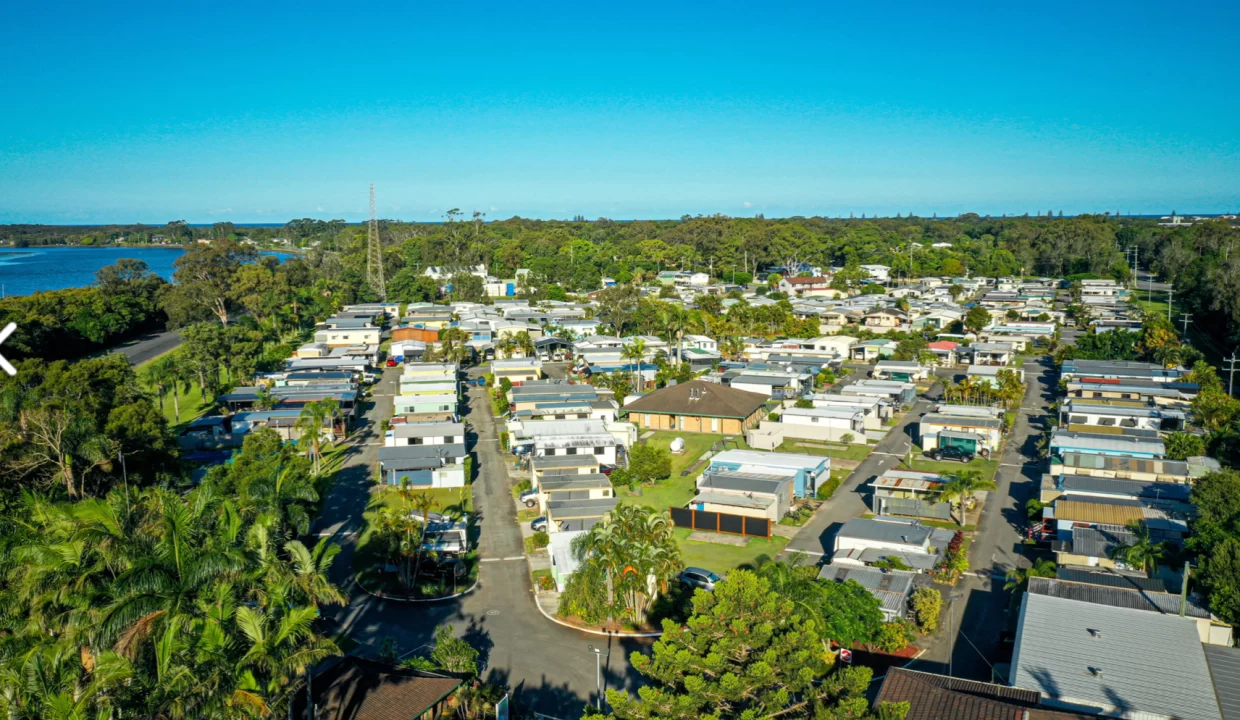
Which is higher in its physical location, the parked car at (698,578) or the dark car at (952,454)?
the dark car at (952,454)

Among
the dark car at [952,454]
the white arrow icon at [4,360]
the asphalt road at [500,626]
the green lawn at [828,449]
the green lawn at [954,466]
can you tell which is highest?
the white arrow icon at [4,360]

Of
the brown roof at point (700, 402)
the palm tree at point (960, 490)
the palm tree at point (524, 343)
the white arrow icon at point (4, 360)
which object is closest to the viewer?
the white arrow icon at point (4, 360)

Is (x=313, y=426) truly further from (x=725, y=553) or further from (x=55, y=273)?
(x=55, y=273)

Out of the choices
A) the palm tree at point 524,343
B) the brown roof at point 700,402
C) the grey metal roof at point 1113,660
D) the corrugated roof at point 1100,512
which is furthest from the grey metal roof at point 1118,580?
the palm tree at point 524,343

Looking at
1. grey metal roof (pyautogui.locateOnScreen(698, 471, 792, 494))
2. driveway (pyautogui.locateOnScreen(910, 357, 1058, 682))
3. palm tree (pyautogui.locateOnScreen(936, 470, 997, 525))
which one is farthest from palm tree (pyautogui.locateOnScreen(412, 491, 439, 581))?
palm tree (pyautogui.locateOnScreen(936, 470, 997, 525))

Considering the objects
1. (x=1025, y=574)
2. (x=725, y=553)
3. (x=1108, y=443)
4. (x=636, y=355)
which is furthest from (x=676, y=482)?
(x=636, y=355)

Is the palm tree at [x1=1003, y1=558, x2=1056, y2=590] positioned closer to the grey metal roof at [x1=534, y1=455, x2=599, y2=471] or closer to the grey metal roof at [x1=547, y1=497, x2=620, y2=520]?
the grey metal roof at [x1=547, y1=497, x2=620, y2=520]

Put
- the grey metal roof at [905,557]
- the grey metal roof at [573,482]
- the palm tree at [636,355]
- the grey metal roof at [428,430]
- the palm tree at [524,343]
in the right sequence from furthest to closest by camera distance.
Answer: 1. the palm tree at [524,343]
2. the palm tree at [636,355]
3. the grey metal roof at [428,430]
4. the grey metal roof at [573,482]
5. the grey metal roof at [905,557]

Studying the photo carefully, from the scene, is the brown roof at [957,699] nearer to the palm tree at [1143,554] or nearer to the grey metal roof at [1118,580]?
the grey metal roof at [1118,580]
